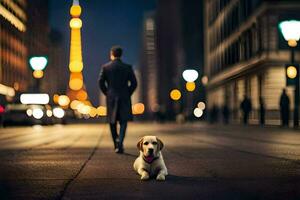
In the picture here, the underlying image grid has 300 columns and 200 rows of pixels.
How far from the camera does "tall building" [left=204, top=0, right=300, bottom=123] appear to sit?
150 feet

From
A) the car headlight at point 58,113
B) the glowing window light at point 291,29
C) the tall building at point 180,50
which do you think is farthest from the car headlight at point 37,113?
the tall building at point 180,50

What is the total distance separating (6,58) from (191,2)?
138 feet

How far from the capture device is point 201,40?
361ft

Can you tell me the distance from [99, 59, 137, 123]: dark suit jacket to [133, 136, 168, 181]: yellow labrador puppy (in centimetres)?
497

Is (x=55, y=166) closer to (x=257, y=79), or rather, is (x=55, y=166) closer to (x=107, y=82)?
(x=107, y=82)

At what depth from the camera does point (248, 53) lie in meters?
53.7

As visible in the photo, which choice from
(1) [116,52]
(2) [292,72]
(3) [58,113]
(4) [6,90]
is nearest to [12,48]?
(4) [6,90]

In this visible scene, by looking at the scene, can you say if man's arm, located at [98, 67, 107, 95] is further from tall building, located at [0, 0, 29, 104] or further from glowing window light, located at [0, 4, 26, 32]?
glowing window light, located at [0, 4, 26, 32]

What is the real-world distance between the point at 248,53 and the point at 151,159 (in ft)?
154

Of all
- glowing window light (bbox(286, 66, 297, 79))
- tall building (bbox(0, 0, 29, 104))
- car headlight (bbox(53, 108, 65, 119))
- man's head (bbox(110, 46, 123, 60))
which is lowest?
car headlight (bbox(53, 108, 65, 119))

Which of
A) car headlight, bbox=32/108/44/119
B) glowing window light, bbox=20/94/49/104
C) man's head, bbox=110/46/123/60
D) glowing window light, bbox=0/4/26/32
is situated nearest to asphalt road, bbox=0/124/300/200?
man's head, bbox=110/46/123/60

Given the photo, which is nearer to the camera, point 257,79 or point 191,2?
point 257,79

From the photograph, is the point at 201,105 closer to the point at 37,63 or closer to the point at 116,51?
the point at 37,63

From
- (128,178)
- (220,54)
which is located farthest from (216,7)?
(128,178)
